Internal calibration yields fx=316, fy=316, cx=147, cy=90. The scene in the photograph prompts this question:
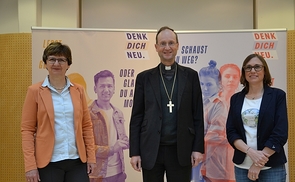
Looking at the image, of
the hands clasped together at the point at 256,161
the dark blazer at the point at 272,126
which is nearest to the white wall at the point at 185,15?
the dark blazer at the point at 272,126

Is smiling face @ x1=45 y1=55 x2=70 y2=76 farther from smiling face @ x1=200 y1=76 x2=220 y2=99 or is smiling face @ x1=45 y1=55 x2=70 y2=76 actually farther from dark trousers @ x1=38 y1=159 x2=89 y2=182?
smiling face @ x1=200 y1=76 x2=220 y2=99

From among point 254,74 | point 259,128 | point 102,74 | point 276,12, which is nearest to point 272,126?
point 259,128

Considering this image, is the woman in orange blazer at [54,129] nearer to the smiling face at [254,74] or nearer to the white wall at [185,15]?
the smiling face at [254,74]

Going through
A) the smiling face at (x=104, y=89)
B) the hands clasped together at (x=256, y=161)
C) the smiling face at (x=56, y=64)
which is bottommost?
the hands clasped together at (x=256, y=161)

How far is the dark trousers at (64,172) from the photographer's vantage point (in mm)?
2031

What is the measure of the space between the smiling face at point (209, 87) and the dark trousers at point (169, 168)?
1369mm

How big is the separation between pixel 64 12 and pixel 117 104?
1535 millimetres

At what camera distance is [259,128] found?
6.88ft

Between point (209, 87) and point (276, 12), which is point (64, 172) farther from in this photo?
point (276, 12)

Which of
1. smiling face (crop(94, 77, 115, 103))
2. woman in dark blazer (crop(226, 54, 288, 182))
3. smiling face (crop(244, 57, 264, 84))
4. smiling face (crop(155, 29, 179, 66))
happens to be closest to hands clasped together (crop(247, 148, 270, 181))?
woman in dark blazer (crop(226, 54, 288, 182))

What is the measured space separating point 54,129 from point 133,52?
1579mm

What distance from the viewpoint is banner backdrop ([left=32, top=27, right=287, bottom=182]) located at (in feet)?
11.0

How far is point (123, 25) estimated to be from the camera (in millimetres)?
4281

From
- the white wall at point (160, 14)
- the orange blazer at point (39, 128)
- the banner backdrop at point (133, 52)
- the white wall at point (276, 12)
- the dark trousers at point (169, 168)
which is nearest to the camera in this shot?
the orange blazer at point (39, 128)
